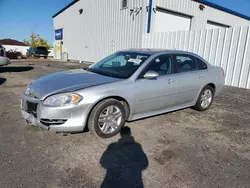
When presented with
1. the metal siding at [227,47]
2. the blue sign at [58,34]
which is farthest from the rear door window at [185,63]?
the blue sign at [58,34]

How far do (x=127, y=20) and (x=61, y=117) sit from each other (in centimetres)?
1142

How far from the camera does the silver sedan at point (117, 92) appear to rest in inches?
115

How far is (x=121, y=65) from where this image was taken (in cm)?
408

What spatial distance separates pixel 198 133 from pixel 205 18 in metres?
13.6

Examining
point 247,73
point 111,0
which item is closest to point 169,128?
point 247,73

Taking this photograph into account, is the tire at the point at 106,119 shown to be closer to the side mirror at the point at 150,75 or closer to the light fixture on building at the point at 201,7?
the side mirror at the point at 150,75

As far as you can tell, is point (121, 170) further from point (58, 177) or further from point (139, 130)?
point (139, 130)

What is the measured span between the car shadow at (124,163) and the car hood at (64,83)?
1.09 metres

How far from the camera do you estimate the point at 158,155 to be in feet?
9.33

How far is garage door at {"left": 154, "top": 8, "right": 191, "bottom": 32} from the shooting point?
1206cm

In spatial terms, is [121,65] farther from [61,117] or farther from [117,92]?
[61,117]

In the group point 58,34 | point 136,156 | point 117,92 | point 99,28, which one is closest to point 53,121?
point 117,92

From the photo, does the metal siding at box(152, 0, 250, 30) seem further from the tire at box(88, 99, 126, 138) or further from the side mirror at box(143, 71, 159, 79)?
the tire at box(88, 99, 126, 138)

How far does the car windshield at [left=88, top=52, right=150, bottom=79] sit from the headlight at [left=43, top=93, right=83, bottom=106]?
0.97 meters
